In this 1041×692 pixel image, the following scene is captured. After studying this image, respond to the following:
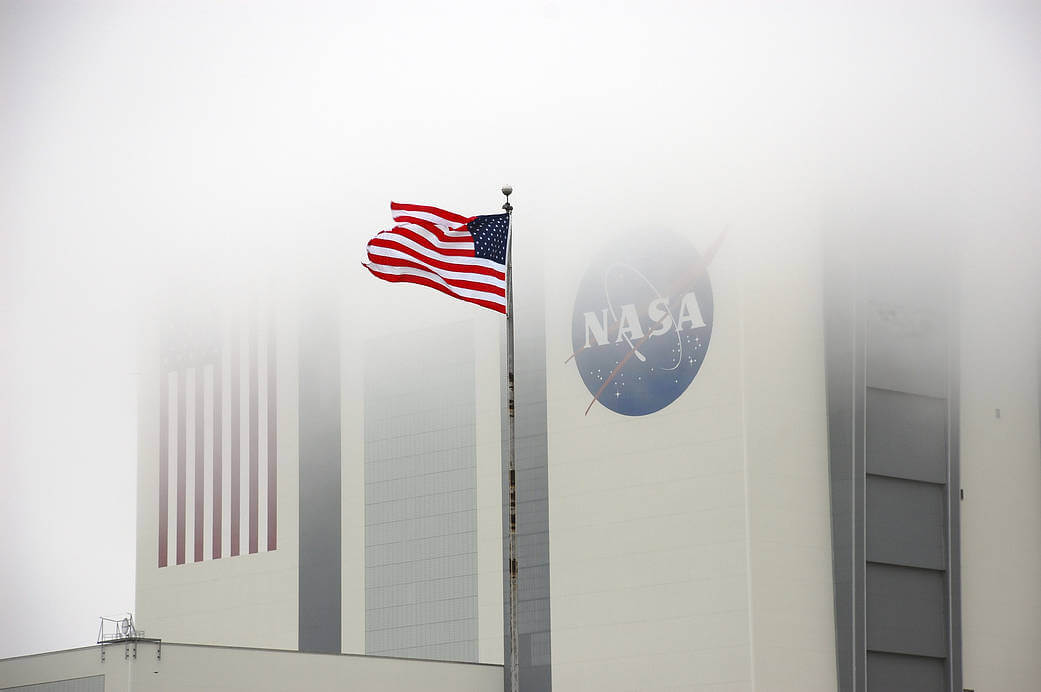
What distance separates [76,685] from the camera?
137 ft

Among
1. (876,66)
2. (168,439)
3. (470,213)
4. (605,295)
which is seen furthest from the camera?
(168,439)

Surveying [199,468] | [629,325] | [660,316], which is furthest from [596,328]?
[199,468]

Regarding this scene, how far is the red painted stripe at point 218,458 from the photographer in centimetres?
5603

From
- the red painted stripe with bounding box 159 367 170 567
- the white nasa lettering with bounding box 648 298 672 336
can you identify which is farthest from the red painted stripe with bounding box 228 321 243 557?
the white nasa lettering with bounding box 648 298 672 336

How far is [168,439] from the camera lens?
59406mm

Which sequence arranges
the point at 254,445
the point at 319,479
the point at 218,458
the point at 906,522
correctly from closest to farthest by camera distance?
the point at 906,522 < the point at 319,479 < the point at 254,445 < the point at 218,458

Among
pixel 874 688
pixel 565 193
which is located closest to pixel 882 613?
pixel 874 688

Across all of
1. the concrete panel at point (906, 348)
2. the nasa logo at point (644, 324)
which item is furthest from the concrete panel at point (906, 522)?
the nasa logo at point (644, 324)

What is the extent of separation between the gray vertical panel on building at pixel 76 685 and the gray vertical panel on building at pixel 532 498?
11348 millimetres

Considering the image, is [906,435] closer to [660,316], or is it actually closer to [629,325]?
[660,316]

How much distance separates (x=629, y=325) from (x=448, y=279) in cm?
1523

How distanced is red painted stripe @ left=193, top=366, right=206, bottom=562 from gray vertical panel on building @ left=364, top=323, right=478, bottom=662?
863 centimetres

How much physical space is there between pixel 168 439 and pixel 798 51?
2809 cm

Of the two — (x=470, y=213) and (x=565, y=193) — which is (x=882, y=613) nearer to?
(x=565, y=193)
